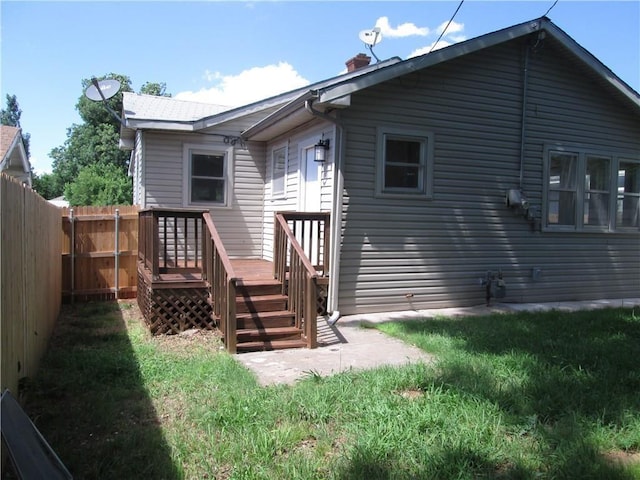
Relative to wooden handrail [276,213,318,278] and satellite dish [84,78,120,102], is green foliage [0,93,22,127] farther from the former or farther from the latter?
wooden handrail [276,213,318,278]

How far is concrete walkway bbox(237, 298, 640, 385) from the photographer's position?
4.95 m

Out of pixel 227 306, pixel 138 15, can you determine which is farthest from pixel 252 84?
pixel 227 306

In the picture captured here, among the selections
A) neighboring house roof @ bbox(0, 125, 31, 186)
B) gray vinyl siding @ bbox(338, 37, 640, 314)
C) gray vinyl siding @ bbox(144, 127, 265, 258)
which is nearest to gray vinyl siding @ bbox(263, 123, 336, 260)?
gray vinyl siding @ bbox(144, 127, 265, 258)

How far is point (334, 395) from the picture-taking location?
13.3 feet

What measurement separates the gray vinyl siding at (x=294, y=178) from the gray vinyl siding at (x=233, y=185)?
22 centimetres

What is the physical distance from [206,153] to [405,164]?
165 inches

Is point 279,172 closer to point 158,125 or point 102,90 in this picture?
point 158,125

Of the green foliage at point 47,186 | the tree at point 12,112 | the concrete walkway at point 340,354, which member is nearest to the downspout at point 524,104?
the concrete walkway at point 340,354

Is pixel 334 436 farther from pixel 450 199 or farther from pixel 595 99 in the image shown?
pixel 595 99

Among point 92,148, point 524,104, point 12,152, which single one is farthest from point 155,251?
point 92,148

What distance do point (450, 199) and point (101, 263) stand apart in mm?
6149

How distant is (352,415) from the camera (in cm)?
370

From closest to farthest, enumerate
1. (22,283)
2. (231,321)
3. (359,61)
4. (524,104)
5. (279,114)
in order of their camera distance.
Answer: (22,283) → (231,321) → (279,114) → (524,104) → (359,61)

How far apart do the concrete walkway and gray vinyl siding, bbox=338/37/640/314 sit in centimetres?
56
